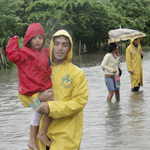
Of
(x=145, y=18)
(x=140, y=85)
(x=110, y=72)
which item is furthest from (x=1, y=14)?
(x=145, y=18)

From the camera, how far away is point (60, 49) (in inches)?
150

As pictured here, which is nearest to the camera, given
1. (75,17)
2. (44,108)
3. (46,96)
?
(44,108)

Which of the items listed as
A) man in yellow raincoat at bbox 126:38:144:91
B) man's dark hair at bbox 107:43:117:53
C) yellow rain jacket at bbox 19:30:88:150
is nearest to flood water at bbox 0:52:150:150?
man in yellow raincoat at bbox 126:38:144:91

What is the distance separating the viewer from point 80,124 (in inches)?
152

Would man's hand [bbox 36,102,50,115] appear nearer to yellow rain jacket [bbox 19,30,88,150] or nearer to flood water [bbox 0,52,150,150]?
yellow rain jacket [bbox 19,30,88,150]

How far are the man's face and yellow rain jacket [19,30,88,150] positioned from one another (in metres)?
0.04

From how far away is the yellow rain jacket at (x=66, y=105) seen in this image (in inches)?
144

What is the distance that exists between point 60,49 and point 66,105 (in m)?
0.52

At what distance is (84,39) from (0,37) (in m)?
22.2

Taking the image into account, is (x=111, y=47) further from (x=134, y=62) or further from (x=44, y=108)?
(x=44, y=108)

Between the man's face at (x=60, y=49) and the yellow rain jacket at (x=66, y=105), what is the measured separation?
1.6 inches

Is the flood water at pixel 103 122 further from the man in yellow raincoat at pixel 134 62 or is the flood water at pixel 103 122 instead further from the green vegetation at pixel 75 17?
the green vegetation at pixel 75 17

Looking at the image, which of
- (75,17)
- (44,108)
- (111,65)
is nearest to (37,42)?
(44,108)

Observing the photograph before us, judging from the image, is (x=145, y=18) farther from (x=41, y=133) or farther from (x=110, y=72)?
(x=41, y=133)
